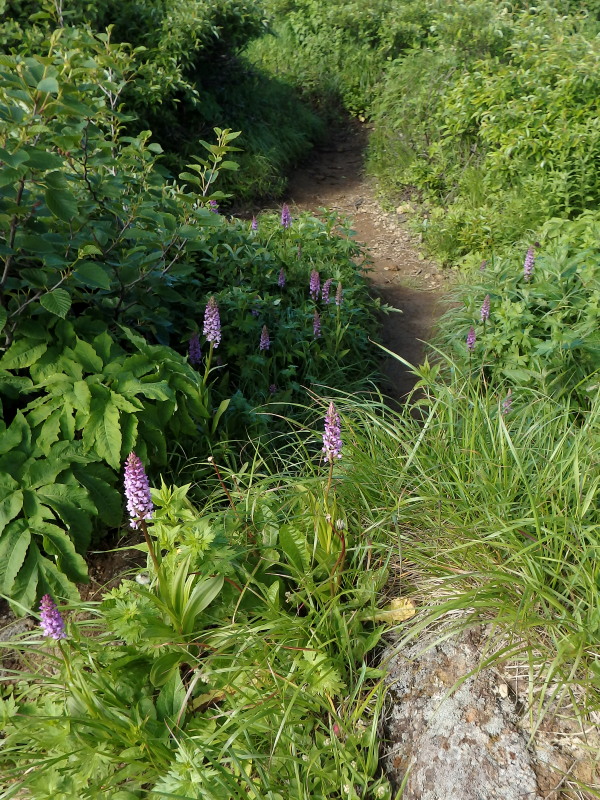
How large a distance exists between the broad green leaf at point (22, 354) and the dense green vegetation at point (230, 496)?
0.02m

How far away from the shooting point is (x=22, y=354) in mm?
2867

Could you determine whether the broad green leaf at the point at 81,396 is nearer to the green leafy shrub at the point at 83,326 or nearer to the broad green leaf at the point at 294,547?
the green leafy shrub at the point at 83,326

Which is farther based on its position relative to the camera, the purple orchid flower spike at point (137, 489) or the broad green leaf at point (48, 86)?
the broad green leaf at point (48, 86)

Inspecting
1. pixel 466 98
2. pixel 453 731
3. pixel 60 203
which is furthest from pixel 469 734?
pixel 466 98

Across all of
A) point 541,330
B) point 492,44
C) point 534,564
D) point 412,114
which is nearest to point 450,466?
point 534,564

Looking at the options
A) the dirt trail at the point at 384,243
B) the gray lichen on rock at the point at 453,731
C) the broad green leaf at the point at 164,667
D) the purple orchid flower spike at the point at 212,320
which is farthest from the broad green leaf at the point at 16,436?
the dirt trail at the point at 384,243

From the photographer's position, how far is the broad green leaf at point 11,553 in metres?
2.45

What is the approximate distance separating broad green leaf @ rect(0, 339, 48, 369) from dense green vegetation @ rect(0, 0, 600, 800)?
0.07 feet

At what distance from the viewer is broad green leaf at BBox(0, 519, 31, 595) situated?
8.05 feet

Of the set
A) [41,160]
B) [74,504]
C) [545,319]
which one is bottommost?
[545,319]

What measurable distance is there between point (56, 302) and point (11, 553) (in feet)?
3.19

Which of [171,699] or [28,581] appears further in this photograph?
[28,581]

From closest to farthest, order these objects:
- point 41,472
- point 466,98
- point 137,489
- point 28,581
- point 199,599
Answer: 1. point 137,489
2. point 199,599
3. point 28,581
4. point 41,472
5. point 466,98

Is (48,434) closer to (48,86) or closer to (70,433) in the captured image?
(70,433)
